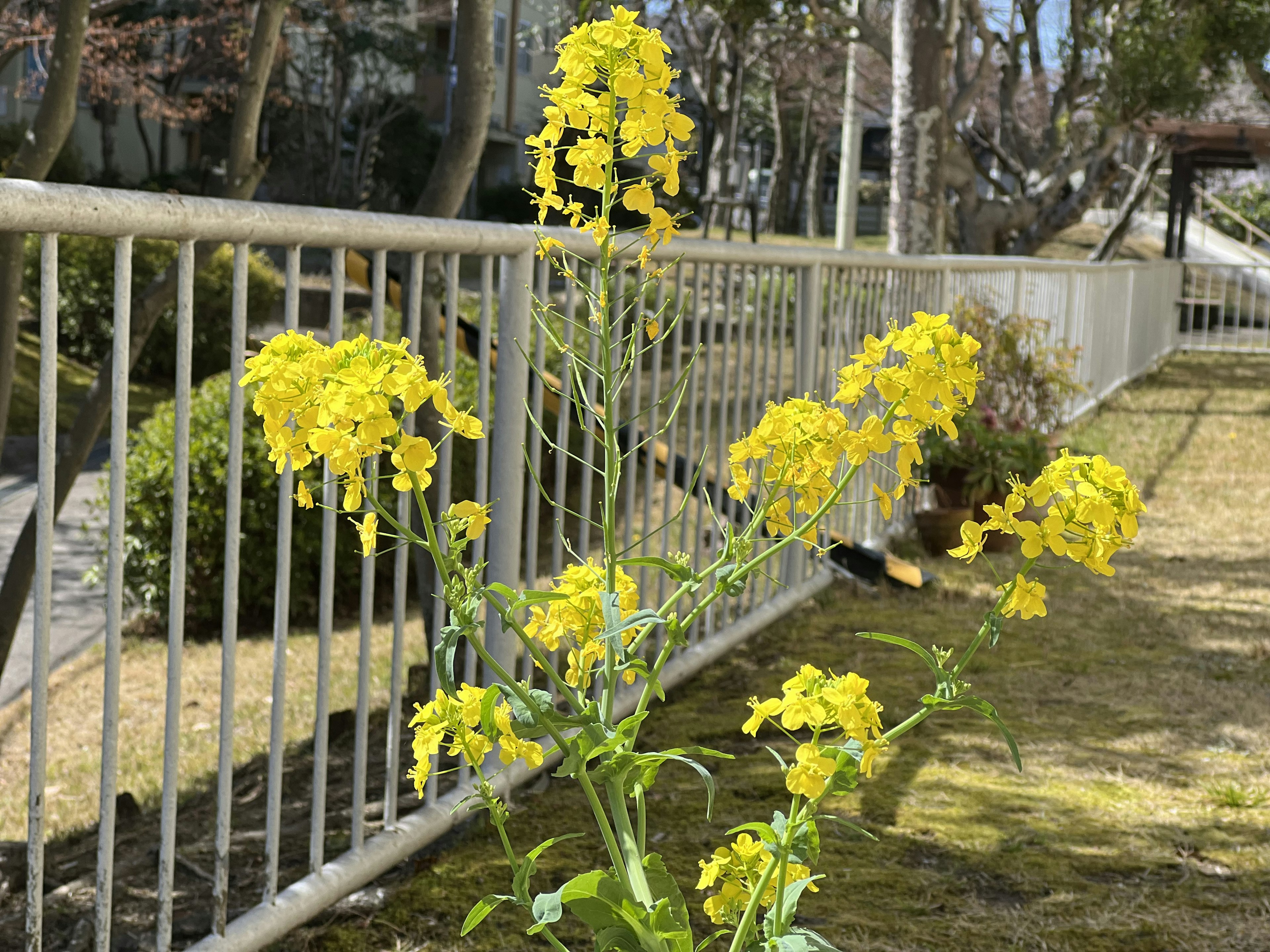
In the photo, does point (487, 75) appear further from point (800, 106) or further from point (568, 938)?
point (800, 106)

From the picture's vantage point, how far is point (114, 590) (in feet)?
6.50

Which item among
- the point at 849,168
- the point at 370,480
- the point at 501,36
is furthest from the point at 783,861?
the point at 501,36

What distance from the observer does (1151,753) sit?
369cm

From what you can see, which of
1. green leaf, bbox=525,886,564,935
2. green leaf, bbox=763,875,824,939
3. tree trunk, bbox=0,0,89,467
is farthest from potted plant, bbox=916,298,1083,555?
green leaf, bbox=525,886,564,935

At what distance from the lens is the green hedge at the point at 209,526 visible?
19.5ft

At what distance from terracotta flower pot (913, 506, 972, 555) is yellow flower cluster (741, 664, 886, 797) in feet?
16.0

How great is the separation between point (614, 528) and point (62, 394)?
37.5ft

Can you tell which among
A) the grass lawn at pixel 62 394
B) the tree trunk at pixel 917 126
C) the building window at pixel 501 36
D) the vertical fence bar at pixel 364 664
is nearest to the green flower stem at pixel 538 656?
the vertical fence bar at pixel 364 664

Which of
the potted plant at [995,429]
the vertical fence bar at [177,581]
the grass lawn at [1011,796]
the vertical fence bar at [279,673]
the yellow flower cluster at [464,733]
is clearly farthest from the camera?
the potted plant at [995,429]

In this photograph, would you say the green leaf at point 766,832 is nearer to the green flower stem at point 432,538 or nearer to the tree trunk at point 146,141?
the green flower stem at point 432,538

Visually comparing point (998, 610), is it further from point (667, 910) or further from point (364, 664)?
point (364, 664)

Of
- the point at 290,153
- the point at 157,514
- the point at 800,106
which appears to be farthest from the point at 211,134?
the point at 157,514

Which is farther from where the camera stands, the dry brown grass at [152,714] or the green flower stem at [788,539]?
the dry brown grass at [152,714]

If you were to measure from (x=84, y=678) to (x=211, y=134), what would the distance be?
23.0m
